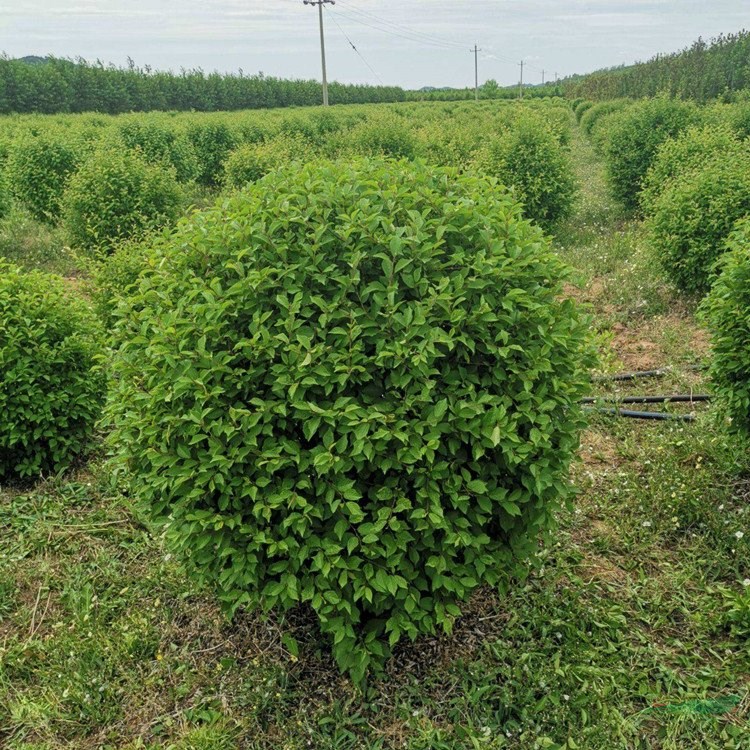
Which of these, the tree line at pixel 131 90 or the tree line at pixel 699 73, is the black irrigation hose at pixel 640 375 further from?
the tree line at pixel 131 90

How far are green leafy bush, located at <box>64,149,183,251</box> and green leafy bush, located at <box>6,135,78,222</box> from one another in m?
2.25

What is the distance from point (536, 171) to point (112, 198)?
234 inches

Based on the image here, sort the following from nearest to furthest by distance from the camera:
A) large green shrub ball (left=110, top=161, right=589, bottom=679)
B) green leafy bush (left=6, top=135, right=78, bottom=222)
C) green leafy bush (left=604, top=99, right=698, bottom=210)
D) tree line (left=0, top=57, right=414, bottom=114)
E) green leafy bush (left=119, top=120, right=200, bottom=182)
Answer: large green shrub ball (left=110, top=161, right=589, bottom=679), green leafy bush (left=6, top=135, right=78, bottom=222), green leafy bush (left=604, top=99, right=698, bottom=210), green leafy bush (left=119, top=120, right=200, bottom=182), tree line (left=0, top=57, right=414, bottom=114)

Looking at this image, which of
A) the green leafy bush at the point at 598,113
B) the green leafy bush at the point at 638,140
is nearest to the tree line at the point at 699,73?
the green leafy bush at the point at 598,113

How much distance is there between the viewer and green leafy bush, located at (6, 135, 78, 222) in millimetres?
10586

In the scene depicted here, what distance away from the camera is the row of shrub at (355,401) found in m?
2.30

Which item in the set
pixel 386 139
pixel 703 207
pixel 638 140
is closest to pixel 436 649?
pixel 703 207

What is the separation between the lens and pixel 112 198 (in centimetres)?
841

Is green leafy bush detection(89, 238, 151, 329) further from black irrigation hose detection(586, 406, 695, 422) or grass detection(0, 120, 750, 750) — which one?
black irrigation hose detection(586, 406, 695, 422)

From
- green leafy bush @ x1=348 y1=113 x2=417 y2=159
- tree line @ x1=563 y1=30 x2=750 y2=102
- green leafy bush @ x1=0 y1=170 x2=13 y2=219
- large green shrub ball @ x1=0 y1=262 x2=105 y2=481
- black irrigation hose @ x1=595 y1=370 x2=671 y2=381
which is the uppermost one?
tree line @ x1=563 y1=30 x2=750 y2=102

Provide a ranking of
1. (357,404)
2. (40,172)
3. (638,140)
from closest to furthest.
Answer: (357,404) → (40,172) → (638,140)

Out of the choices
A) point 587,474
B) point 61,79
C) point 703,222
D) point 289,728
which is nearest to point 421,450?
point 289,728

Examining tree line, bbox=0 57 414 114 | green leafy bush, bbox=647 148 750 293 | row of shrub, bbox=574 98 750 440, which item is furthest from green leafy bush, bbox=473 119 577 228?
tree line, bbox=0 57 414 114

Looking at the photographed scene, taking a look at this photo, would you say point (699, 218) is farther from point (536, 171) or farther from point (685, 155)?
point (536, 171)
